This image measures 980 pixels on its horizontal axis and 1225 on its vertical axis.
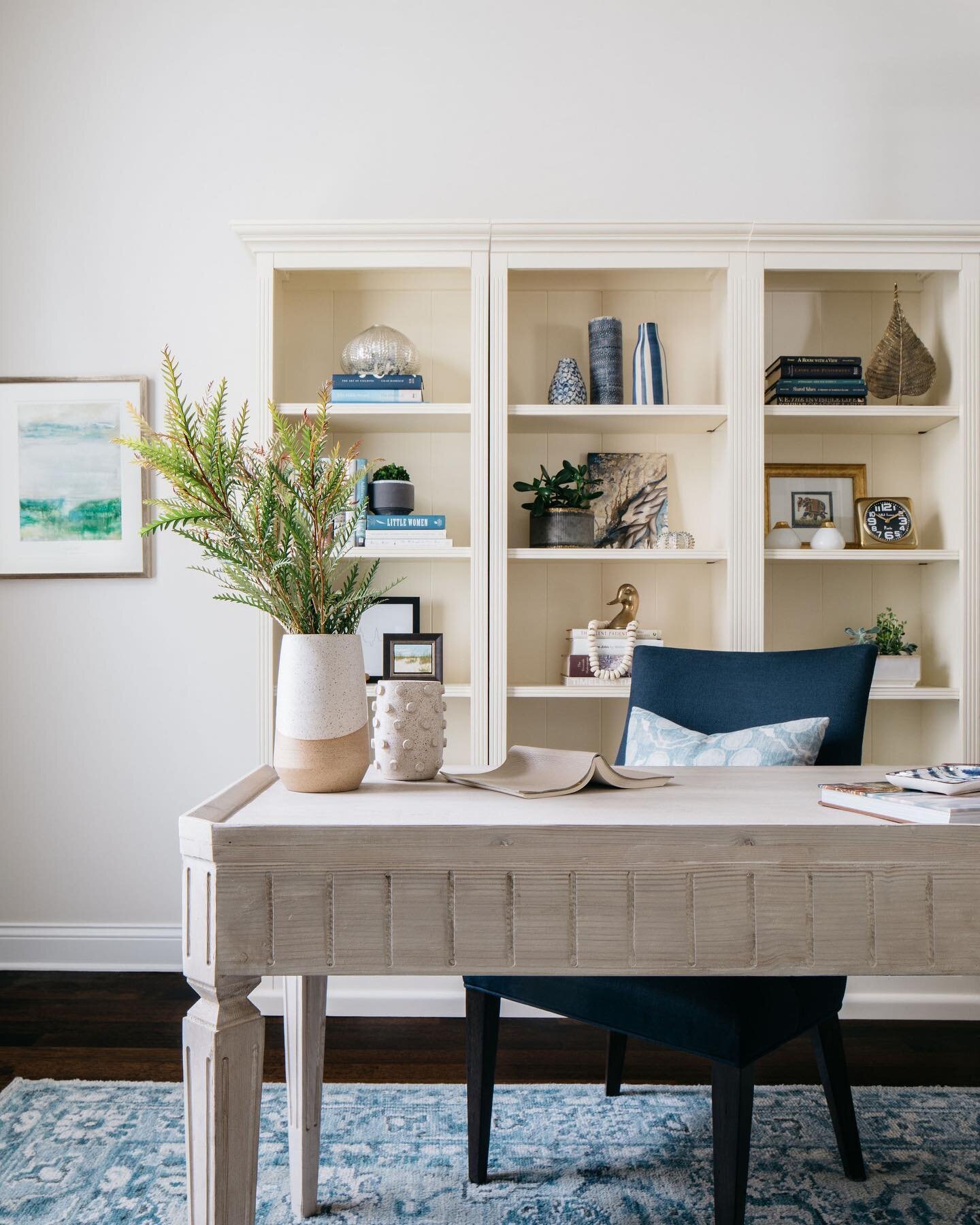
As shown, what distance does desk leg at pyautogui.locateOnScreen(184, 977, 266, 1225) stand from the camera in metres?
0.99

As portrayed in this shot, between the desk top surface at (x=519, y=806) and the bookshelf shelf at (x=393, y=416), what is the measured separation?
144 cm

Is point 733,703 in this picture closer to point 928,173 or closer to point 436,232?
point 436,232

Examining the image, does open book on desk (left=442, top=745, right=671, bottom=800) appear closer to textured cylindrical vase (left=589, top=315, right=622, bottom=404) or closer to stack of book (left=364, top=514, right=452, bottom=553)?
stack of book (left=364, top=514, right=452, bottom=553)

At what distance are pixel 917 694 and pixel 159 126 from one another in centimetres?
280

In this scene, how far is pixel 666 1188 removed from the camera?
1.66 metres

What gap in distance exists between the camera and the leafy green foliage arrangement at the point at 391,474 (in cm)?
263

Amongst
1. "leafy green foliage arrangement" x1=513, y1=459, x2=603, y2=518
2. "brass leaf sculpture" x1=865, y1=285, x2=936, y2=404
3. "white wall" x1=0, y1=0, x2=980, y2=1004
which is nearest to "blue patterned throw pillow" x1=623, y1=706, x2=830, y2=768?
"leafy green foliage arrangement" x1=513, y1=459, x2=603, y2=518

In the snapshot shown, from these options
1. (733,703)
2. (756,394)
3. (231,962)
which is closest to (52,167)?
(756,394)

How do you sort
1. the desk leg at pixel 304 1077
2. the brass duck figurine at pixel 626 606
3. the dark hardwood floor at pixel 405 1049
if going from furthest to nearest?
the brass duck figurine at pixel 626 606
the dark hardwood floor at pixel 405 1049
the desk leg at pixel 304 1077

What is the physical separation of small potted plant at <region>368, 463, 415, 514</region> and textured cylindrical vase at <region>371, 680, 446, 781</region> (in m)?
1.37

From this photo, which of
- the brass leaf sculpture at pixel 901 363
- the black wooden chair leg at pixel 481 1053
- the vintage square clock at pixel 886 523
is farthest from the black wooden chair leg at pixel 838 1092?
the brass leaf sculpture at pixel 901 363

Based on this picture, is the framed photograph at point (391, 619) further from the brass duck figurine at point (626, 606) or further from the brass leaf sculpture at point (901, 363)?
the brass leaf sculpture at point (901, 363)

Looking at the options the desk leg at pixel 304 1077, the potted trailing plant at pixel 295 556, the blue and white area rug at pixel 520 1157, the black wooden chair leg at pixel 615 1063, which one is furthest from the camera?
the black wooden chair leg at pixel 615 1063

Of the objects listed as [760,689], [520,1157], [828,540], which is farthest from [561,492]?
[520,1157]
